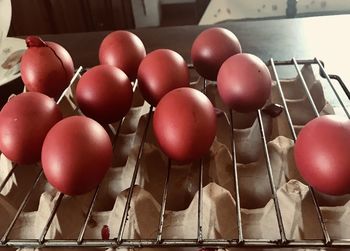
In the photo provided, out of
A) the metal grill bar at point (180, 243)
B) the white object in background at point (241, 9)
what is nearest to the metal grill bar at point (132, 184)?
the metal grill bar at point (180, 243)

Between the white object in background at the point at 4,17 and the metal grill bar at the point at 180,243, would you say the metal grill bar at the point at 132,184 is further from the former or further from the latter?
the white object in background at the point at 4,17

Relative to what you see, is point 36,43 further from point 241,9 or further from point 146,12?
point 146,12

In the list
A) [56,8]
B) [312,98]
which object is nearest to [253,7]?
[56,8]

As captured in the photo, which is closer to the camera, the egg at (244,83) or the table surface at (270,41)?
the egg at (244,83)

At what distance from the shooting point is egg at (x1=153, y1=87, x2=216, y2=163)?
530 mm

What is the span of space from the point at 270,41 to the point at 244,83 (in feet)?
1.21

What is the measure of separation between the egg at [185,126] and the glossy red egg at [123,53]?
0.18 metres

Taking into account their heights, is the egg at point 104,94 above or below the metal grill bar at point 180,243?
above

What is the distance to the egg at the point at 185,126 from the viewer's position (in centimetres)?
53

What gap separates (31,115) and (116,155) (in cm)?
14

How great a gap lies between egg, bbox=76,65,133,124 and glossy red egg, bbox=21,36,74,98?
7 centimetres

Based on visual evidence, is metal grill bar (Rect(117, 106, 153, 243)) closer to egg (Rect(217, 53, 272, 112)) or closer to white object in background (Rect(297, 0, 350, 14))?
egg (Rect(217, 53, 272, 112))

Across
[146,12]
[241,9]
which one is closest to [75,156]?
[241,9]

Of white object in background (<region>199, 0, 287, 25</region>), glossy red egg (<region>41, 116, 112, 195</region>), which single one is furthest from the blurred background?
glossy red egg (<region>41, 116, 112, 195</region>)
